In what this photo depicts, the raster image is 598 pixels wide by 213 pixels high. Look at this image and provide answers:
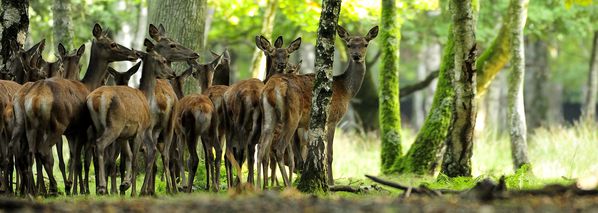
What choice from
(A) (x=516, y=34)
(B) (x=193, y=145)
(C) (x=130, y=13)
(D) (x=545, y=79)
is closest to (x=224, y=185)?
(B) (x=193, y=145)

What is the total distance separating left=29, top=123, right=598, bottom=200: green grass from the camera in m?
17.9

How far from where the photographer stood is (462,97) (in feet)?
57.1

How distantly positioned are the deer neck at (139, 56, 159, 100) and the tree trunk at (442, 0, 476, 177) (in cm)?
473

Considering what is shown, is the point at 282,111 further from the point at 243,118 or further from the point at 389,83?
the point at 389,83

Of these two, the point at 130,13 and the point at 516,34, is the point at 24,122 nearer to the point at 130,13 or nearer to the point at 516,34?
the point at 516,34

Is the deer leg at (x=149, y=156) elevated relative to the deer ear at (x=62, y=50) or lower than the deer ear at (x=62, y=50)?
lower

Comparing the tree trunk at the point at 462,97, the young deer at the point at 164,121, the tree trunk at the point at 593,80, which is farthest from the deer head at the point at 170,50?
the tree trunk at the point at 593,80

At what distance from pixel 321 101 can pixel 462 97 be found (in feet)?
13.5

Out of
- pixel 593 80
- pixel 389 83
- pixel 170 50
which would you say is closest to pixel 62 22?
pixel 170 50

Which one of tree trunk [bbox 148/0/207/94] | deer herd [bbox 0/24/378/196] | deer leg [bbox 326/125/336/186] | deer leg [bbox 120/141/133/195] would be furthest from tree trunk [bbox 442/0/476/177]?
deer leg [bbox 120/141/133/195]

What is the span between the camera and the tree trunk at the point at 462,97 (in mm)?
17328

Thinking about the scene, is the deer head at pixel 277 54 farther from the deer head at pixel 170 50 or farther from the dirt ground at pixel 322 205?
the dirt ground at pixel 322 205

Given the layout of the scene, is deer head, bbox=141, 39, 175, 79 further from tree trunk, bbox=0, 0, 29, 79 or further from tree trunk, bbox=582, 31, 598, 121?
tree trunk, bbox=582, 31, 598, 121

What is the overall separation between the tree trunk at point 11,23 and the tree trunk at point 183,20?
2.76 m
